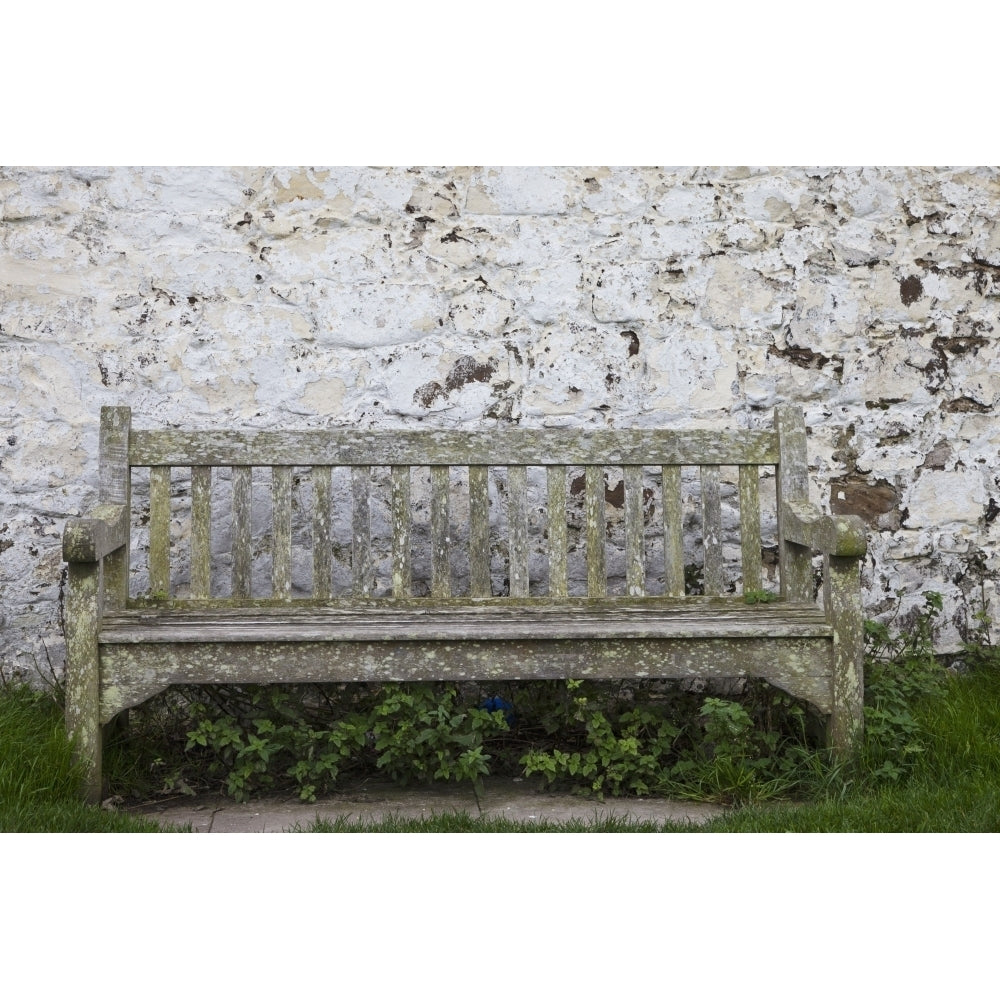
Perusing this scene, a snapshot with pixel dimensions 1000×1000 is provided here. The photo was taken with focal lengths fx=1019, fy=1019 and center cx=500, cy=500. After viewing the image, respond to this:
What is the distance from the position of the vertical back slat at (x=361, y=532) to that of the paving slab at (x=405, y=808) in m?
0.66

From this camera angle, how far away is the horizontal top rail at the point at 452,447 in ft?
10.9

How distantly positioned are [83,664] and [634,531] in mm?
1747

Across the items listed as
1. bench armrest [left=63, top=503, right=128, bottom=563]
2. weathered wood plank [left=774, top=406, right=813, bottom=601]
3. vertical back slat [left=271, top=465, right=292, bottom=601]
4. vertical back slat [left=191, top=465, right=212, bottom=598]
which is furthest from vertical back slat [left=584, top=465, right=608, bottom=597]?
bench armrest [left=63, top=503, right=128, bottom=563]

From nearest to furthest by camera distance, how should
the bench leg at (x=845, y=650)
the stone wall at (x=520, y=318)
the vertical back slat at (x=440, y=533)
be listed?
1. the bench leg at (x=845, y=650)
2. the vertical back slat at (x=440, y=533)
3. the stone wall at (x=520, y=318)

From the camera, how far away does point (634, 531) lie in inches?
135

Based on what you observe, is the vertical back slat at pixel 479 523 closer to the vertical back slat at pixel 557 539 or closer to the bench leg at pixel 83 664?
the vertical back slat at pixel 557 539

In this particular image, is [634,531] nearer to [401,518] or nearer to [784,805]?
[401,518]

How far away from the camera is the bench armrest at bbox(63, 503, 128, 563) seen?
2.75m

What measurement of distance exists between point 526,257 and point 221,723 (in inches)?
76.0

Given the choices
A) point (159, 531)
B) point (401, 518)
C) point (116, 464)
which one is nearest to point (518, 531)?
point (401, 518)

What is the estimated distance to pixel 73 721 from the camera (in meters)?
2.77

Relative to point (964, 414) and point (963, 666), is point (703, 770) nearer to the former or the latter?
point (963, 666)

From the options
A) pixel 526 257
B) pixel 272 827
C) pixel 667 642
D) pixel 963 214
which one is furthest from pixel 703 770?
pixel 963 214

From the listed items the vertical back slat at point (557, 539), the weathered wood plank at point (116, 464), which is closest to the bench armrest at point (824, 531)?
the vertical back slat at point (557, 539)
